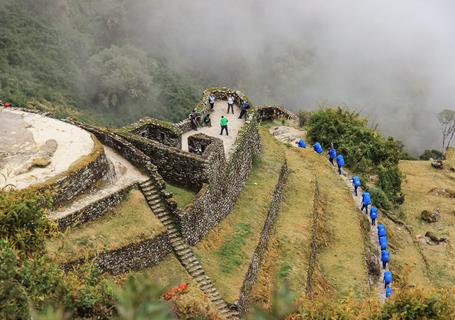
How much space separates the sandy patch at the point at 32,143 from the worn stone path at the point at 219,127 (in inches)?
271

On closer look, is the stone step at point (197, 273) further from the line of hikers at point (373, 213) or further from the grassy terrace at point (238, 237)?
the line of hikers at point (373, 213)

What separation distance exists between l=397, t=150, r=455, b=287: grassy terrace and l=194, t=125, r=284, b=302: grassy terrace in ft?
33.0

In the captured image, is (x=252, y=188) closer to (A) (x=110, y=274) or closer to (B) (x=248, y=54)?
(A) (x=110, y=274)

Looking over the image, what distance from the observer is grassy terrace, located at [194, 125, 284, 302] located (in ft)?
84.5

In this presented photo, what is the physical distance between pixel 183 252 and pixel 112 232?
3.24 meters

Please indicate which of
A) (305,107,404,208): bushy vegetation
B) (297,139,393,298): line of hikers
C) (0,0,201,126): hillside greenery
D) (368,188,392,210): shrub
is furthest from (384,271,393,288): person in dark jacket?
(0,0,201,126): hillside greenery

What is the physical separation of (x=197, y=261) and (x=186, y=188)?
430 cm

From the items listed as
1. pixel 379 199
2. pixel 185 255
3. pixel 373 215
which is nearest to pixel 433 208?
pixel 379 199

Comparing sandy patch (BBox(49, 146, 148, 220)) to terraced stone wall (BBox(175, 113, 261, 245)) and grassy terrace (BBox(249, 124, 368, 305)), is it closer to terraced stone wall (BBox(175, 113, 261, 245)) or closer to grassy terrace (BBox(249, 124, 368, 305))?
terraced stone wall (BBox(175, 113, 261, 245))

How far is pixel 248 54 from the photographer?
109 meters

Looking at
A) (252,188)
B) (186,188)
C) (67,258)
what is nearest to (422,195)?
(252,188)

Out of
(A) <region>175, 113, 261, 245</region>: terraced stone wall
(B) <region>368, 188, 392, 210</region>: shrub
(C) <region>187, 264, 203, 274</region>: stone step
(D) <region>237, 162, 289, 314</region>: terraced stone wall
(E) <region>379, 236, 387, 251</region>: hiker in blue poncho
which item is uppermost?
(A) <region>175, 113, 261, 245</region>: terraced stone wall

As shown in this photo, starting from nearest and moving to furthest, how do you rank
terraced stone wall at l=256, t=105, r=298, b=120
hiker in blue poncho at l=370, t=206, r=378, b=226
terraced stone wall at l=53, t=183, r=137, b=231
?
terraced stone wall at l=53, t=183, r=137, b=231 < hiker in blue poncho at l=370, t=206, r=378, b=226 < terraced stone wall at l=256, t=105, r=298, b=120

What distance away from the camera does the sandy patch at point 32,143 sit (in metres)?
23.2
